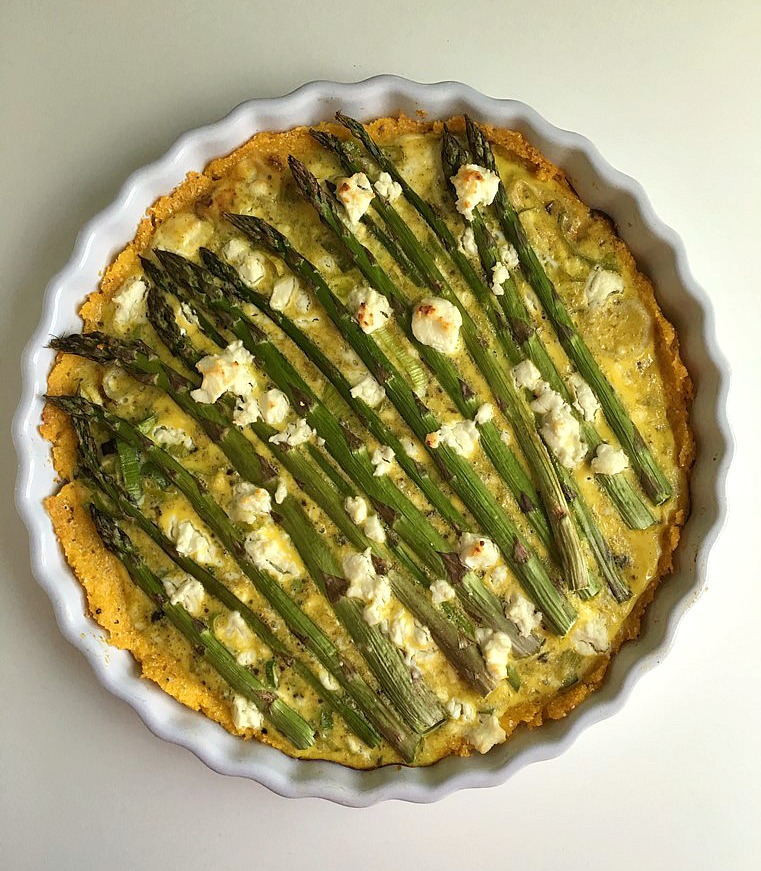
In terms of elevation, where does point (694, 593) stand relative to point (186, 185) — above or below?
below

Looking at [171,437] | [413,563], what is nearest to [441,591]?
[413,563]

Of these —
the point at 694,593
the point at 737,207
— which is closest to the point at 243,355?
the point at 694,593

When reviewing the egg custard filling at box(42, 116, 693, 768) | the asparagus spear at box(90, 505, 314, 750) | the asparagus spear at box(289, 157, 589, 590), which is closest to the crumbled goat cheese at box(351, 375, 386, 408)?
the egg custard filling at box(42, 116, 693, 768)

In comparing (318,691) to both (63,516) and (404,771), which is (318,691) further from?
(63,516)

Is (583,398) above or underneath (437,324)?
underneath

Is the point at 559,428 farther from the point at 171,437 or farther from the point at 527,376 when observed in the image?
the point at 171,437

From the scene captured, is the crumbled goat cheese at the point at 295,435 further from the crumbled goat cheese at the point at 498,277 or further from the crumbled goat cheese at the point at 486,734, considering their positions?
the crumbled goat cheese at the point at 486,734

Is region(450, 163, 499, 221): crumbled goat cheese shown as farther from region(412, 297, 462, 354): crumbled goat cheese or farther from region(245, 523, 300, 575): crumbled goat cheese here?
region(245, 523, 300, 575): crumbled goat cheese
